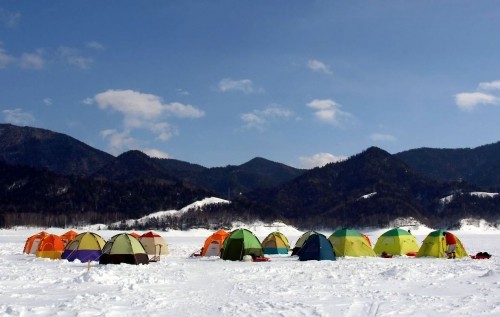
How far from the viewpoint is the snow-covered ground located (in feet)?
46.8

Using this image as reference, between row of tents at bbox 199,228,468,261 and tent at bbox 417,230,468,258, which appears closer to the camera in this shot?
row of tents at bbox 199,228,468,261

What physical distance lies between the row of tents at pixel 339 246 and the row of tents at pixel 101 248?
4637mm

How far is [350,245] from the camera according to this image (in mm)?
36000

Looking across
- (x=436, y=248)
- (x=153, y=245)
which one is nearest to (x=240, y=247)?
(x=153, y=245)

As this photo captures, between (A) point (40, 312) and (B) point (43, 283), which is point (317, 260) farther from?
(A) point (40, 312)

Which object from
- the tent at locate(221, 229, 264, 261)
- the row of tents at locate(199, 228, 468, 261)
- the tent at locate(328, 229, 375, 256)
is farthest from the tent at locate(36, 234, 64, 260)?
the tent at locate(328, 229, 375, 256)

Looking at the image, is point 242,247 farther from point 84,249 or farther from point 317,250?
point 84,249

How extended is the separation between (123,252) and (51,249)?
1090 cm

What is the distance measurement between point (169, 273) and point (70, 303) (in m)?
9.39

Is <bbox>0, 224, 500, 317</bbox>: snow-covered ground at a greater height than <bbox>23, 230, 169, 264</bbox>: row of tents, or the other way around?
<bbox>23, 230, 169, 264</bbox>: row of tents

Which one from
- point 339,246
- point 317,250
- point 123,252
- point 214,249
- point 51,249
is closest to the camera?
point 123,252

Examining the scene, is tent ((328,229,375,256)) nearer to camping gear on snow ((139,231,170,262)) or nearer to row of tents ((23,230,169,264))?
row of tents ((23,230,169,264))

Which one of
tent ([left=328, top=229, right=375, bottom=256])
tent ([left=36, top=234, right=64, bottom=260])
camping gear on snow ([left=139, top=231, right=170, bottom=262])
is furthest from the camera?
camping gear on snow ([left=139, top=231, right=170, bottom=262])

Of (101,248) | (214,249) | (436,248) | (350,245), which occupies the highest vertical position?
(350,245)
